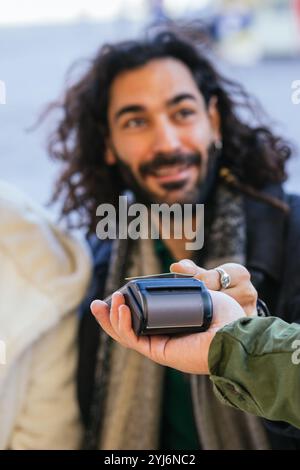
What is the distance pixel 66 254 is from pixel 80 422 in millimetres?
367

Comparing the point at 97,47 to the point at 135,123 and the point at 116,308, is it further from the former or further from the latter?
the point at 116,308

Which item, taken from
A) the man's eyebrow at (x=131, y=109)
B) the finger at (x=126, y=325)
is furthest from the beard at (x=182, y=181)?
the finger at (x=126, y=325)

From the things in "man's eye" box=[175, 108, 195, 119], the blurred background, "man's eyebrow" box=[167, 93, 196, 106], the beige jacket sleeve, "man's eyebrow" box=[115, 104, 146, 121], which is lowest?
the beige jacket sleeve

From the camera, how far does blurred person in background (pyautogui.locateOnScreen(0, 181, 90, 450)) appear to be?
4.51ft

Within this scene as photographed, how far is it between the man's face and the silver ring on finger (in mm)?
536

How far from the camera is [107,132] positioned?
164 cm

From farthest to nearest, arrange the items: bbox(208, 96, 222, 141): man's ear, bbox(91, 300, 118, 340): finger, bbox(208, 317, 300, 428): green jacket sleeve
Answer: bbox(208, 96, 222, 141): man's ear
bbox(91, 300, 118, 340): finger
bbox(208, 317, 300, 428): green jacket sleeve

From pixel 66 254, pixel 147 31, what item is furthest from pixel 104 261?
pixel 147 31

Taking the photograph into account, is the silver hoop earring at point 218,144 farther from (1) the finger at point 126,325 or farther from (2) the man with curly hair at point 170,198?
(1) the finger at point 126,325

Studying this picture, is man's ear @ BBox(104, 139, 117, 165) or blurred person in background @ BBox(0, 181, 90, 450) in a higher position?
man's ear @ BBox(104, 139, 117, 165)

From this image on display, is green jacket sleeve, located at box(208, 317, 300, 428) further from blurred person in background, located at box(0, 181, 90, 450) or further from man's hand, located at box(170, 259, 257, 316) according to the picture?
blurred person in background, located at box(0, 181, 90, 450)

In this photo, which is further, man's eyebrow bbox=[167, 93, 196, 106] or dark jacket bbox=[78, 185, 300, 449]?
man's eyebrow bbox=[167, 93, 196, 106]

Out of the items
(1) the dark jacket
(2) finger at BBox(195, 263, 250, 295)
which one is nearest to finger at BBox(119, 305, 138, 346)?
(2) finger at BBox(195, 263, 250, 295)

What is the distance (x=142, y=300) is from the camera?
31.2 inches
